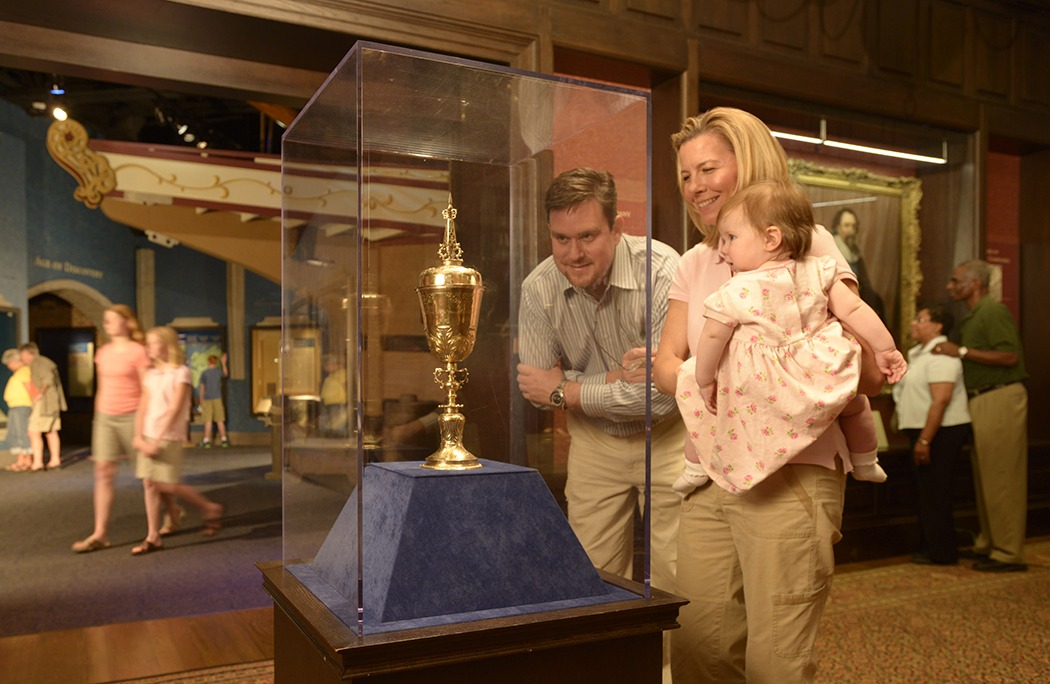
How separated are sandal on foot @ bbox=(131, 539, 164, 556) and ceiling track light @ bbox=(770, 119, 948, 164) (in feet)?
11.5

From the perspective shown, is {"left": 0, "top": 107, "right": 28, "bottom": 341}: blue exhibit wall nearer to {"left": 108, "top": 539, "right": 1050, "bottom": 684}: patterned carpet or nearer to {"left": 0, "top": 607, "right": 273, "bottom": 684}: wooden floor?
{"left": 0, "top": 607, "right": 273, "bottom": 684}: wooden floor

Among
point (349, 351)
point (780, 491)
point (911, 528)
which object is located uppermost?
point (349, 351)

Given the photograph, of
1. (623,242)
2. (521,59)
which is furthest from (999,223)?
(623,242)

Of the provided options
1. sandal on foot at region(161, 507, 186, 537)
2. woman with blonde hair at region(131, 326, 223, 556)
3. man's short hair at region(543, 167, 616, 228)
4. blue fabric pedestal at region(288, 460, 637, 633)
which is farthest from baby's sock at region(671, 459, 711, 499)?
sandal on foot at region(161, 507, 186, 537)

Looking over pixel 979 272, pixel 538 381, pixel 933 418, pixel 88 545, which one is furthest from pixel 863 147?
pixel 88 545

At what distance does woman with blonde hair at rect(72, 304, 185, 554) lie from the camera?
13.1 ft

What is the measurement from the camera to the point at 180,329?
13.6 feet

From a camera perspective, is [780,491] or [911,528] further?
[911,528]

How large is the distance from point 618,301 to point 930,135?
3919mm

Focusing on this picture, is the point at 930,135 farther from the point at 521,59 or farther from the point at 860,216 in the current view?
the point at 521,59

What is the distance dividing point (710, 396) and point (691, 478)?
0.21 meters

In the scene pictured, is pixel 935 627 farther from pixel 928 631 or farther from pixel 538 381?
pixel 538 381

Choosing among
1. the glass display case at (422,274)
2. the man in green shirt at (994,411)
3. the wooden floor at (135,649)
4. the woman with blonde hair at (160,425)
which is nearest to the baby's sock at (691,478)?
the glass display case at (422,274)

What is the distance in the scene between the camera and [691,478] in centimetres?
186
